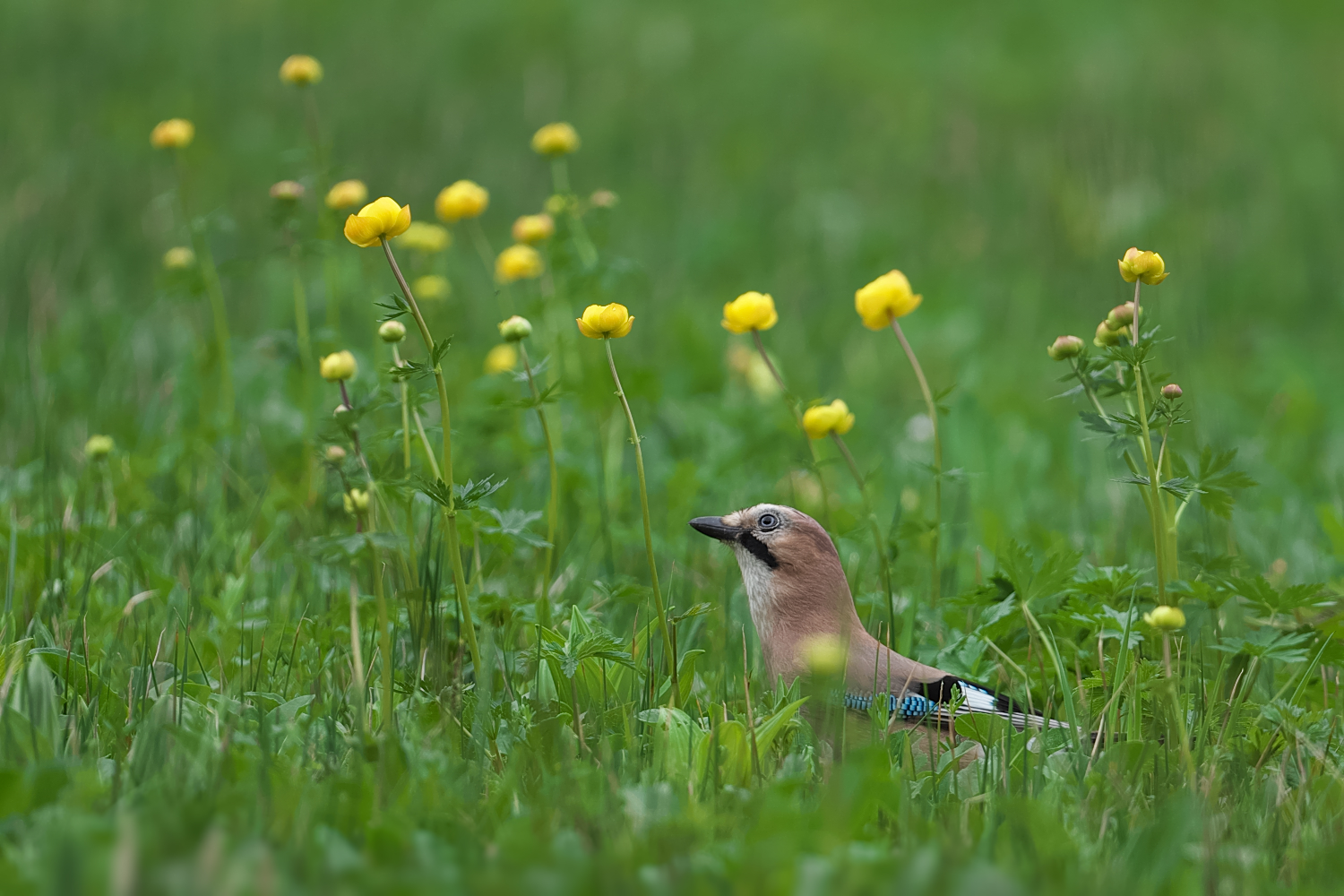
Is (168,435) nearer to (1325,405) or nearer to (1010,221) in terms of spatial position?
(1325,405)

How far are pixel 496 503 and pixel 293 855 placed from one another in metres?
2.49

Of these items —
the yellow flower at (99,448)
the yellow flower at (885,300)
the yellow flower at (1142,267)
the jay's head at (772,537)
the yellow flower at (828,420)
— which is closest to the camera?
the yellow flower at (1142,267)

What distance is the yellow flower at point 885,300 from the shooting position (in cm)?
300

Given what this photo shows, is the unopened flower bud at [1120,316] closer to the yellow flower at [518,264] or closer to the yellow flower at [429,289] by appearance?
the yellow flower at [518,264]

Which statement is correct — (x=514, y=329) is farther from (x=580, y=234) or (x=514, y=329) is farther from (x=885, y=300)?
(x=580, y=234)

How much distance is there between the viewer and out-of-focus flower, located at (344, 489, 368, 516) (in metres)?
2.89

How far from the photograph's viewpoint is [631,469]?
5184 millimetres

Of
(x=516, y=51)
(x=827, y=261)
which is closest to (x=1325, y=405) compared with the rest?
(x=827, y=261)

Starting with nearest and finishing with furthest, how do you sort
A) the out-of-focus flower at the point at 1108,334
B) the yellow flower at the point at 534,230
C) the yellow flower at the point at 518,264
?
the out-of-focus flower at the point at 1108,334
the yellow flower at the point at 534,230
the yellow flower at the point at 518,264

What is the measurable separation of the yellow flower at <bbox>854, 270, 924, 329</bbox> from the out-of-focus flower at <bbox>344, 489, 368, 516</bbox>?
4.13ft

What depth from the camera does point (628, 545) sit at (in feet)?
13.7

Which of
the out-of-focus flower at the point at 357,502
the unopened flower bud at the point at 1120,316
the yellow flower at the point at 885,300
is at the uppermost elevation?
the yellow flower at the point at 885,300

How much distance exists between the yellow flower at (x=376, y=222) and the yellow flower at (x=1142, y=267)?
58.2 inches

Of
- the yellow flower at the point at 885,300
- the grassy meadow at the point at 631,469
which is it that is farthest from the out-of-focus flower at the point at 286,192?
the yellow flower at the point at 885,300
